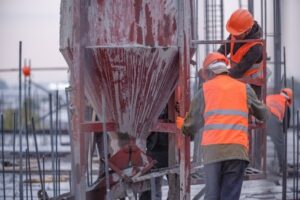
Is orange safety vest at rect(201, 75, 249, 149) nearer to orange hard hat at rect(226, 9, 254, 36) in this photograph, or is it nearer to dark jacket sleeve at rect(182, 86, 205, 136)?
dark jacket sleeve at rect(182, 86, 205, 136)

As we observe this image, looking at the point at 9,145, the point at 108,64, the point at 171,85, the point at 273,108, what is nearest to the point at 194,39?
the point at 171,85

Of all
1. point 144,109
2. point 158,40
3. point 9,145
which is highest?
point 158,40

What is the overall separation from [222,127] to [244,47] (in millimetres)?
1892

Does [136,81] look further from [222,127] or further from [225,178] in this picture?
[225,178]

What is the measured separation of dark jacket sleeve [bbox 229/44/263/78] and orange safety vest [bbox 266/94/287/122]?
72.0 inches

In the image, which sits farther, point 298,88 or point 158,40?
point 298,88

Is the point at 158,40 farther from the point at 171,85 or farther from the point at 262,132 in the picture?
the point at 262,132

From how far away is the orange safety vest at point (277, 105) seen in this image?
11.2 meters

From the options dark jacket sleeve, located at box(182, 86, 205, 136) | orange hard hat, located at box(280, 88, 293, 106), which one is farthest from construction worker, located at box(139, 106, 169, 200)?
orange hard hat, located at box(280, 88, 293, 106)

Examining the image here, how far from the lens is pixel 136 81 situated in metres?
8.22

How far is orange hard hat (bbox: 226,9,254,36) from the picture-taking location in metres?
9.45

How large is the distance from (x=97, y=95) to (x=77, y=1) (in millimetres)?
1060

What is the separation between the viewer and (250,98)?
8.20m

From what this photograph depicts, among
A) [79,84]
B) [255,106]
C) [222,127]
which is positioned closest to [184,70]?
[222,127]
